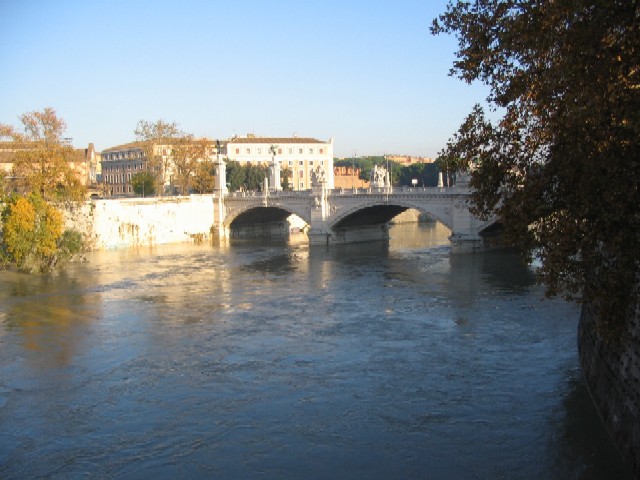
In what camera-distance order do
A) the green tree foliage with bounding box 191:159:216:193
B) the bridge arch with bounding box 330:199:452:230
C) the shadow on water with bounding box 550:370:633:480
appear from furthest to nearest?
the green tree foliage with bounding box 191:159:216:193
the bridge arch with bounding box 330:199:452:230
the shadow on water with bounding box 550:370:633:480

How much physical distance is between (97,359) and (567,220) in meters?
12.2

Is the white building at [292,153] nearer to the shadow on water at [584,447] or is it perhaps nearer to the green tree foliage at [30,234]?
the green tree foliage at [30,234]

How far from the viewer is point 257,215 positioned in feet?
194

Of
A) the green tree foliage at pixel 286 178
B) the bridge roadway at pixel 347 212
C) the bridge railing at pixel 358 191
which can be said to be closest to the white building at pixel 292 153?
the green tree foliage at pixel 286 178

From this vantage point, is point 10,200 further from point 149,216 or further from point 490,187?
point 490,187

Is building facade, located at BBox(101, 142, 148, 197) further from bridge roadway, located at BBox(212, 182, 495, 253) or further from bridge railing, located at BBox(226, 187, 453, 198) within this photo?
bridge railing, located at BBox(226, 187, 453, 198)

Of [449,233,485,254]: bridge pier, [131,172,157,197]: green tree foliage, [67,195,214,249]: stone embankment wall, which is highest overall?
[131,172,157,197]: green tree foliage

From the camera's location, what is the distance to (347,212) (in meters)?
48.4

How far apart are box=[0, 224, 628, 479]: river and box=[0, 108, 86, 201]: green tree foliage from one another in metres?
13.5

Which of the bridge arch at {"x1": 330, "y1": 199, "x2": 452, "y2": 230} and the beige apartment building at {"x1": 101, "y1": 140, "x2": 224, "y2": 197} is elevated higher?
the beige apartment building at {"x1": 101, "y1": 140, "x2": 224, "y2": 197}

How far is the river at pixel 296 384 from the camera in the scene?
40.4ft

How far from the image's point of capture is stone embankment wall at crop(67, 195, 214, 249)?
4569 cm

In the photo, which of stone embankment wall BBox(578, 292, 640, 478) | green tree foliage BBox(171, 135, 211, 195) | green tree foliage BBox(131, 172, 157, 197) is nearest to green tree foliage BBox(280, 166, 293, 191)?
green tree foliage BBox(131, 172, 157, 197)

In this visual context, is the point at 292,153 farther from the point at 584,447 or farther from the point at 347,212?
the point at 584,447
